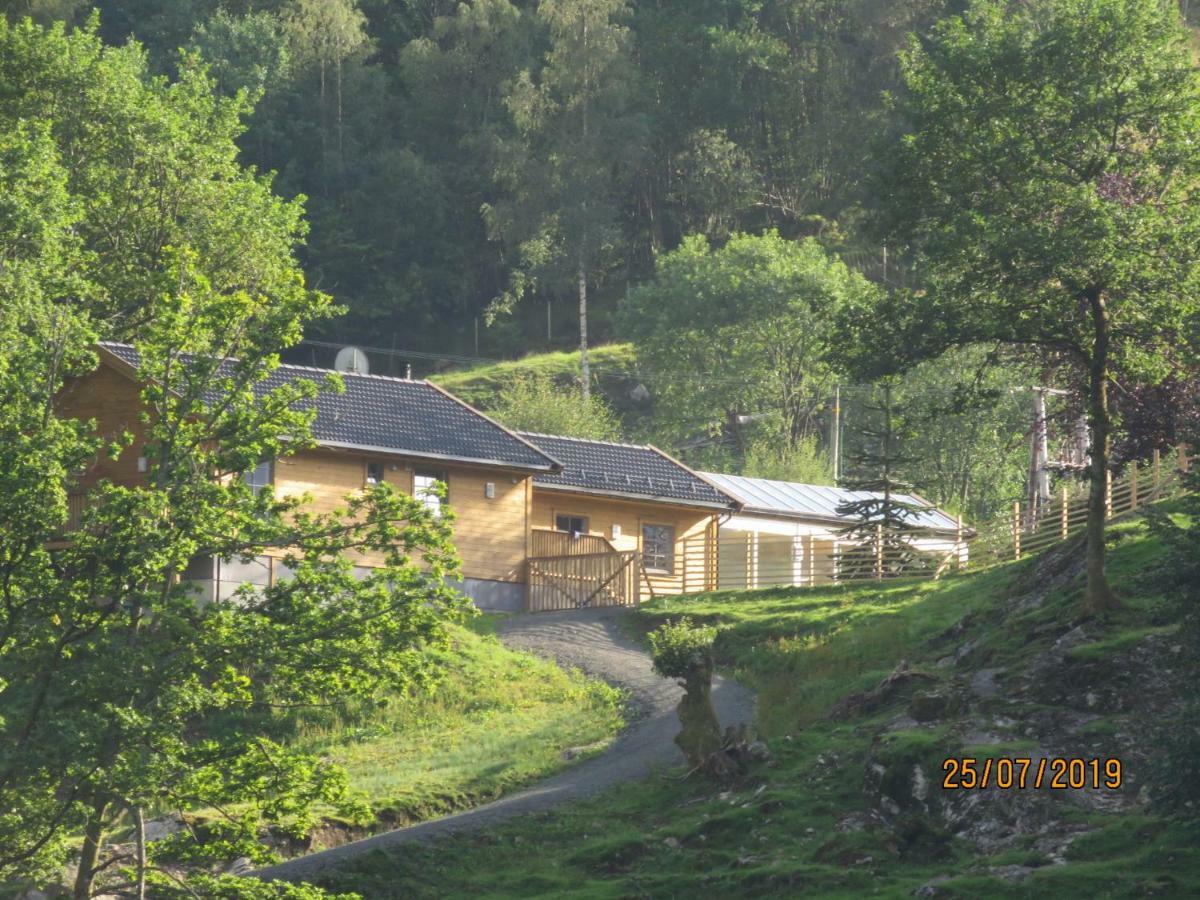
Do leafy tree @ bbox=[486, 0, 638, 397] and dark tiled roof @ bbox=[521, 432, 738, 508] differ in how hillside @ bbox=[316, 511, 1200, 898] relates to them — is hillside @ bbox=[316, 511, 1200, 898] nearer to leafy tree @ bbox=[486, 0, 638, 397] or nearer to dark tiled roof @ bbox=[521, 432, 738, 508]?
dark tiled roof @ bbox=[521, 432, 738, 508]

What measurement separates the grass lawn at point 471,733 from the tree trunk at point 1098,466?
949cm

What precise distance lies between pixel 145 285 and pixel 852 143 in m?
55.4

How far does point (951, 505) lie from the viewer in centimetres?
7725

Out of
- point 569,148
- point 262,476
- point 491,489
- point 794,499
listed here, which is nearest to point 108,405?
point 262,476

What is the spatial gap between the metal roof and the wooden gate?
8.02 m

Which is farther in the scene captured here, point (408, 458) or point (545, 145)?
point (545, 145)

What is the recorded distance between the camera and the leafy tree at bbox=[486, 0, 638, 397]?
9406cm

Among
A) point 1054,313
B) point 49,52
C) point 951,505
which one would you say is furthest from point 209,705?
point 951,505

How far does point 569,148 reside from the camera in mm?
94375

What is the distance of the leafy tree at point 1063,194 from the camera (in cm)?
3066
